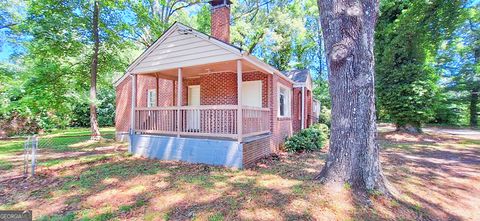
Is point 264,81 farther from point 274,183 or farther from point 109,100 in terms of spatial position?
point 109,100

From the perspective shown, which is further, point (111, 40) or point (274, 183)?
point (111, 40)

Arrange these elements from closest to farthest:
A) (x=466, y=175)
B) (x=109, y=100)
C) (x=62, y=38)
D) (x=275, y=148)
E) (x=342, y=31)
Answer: (x=342, y=31) → (x=466, y=175) → (x=275, y=148) → (x=62, y=38) → (x=109, y=100)

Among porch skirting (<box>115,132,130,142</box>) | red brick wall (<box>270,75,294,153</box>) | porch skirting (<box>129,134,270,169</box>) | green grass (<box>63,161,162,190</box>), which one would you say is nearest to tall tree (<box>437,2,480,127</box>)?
red brick wall (<box>270,75,294,153</box>)

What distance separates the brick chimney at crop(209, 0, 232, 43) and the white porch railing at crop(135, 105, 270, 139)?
11.9ft

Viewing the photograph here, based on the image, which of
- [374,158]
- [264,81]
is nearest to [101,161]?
[264,81]

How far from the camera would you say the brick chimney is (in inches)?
370

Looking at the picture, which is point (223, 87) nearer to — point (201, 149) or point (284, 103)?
point (284, 103)

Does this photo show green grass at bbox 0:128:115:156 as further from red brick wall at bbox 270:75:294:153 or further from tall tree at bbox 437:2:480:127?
tall tree at bbox 437:2:480:127

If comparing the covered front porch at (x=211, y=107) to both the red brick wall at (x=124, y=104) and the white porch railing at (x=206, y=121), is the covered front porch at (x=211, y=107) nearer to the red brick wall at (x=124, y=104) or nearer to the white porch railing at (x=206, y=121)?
the white porch railing at (x=206, y=121)

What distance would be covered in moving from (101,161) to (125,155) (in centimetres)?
96

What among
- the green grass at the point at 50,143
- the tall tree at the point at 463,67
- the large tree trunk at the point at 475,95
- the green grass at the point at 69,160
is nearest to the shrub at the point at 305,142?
the green grass at the point at 69,160

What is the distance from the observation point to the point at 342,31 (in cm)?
394

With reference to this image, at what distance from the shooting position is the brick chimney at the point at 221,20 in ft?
30.9

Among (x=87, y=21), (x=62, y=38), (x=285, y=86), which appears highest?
(x=87, y=21)
